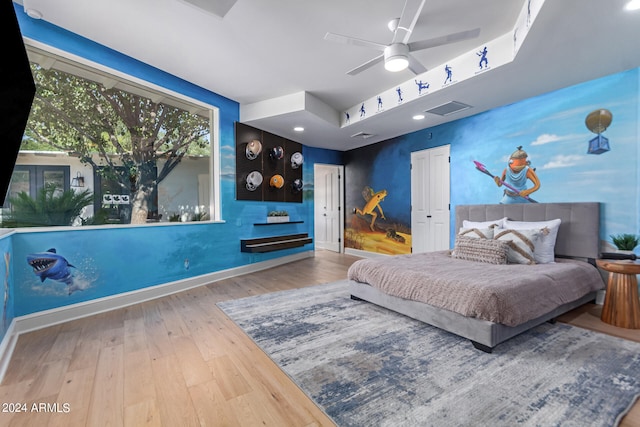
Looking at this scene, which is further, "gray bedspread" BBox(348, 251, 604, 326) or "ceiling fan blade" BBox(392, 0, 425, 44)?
"gray bedspread" BBox(348, 251, 604, 326)

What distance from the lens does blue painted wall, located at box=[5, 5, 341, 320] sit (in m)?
2.60

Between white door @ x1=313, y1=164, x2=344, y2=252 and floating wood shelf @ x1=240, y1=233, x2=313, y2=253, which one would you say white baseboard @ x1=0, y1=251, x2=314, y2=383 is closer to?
floating wood shelf @ x1=240, y1=233, x2=313, y2=253

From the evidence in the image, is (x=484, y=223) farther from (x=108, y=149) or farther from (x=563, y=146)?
(x=108, y=149)

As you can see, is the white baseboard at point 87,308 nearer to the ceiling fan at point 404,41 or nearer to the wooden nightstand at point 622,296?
the ceiling fan at point 404,41

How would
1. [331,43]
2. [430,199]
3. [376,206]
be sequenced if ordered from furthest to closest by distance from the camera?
1. [376,206]
2. [430,199]
3. [331,43]

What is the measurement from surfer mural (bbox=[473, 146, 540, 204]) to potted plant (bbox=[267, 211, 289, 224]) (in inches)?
144

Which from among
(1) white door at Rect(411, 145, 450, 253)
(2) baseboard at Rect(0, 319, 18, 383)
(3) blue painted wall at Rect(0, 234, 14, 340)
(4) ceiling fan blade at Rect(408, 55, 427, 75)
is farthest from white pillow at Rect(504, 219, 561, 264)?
(3) blue painted wall at Rect(0, 234, 14, 340)

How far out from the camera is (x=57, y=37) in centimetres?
274

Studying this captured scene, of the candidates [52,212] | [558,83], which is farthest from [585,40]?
[52,212]

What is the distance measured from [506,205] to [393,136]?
251cm

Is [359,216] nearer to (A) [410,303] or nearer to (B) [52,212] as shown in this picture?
(A) [410,303]

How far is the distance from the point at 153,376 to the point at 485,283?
8.35 feet

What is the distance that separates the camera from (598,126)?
10.4ft

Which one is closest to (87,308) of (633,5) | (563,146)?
(633,5)
